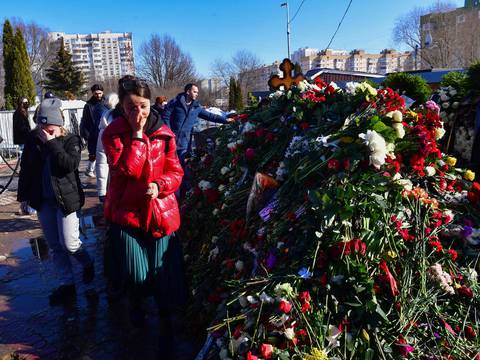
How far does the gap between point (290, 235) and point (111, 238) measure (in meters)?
1.15

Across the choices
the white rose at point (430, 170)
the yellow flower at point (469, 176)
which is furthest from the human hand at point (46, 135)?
the yellow flower at point (469, 176)

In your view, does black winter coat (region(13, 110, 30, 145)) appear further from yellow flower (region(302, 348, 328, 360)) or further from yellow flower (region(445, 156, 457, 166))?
yellow flower (region(302, 348, 328, 360))

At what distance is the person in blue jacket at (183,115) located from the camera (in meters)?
5.53

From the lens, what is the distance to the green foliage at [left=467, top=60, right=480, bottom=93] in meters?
3.28

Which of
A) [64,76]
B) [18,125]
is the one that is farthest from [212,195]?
[64,76]

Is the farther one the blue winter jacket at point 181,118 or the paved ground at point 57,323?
the blue winter jacket at point 181,118

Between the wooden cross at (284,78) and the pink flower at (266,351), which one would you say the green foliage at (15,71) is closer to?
the wooden cross at (284,78)

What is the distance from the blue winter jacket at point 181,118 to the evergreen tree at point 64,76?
32.6m

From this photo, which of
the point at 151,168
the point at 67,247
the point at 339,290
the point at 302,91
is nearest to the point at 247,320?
the point at 339,290

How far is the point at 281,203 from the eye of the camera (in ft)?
8.60

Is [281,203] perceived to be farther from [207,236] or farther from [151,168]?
[207,236]

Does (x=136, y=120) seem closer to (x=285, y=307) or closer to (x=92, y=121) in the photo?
(x=285, y=307)

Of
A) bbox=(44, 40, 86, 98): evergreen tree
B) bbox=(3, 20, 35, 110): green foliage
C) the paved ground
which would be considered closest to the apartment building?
bbox=(44, 40, 86, 98): evergreen tree

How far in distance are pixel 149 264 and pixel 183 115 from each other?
3265mm
